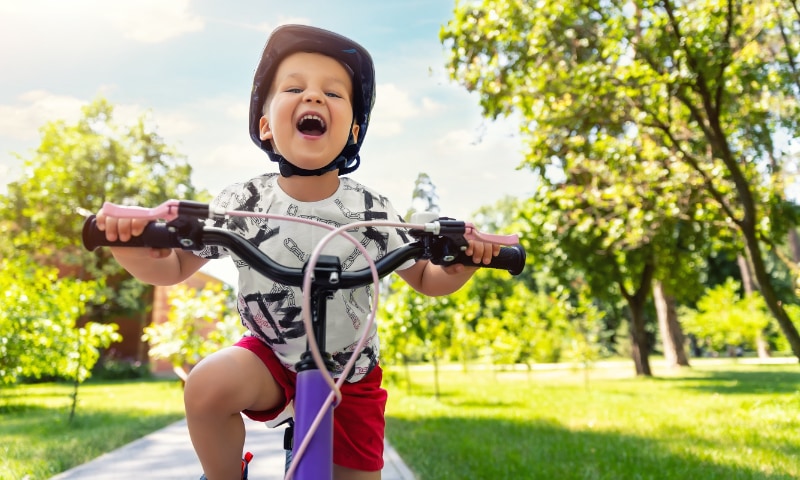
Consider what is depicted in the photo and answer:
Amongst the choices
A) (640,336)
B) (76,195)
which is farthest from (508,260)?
(76,195)

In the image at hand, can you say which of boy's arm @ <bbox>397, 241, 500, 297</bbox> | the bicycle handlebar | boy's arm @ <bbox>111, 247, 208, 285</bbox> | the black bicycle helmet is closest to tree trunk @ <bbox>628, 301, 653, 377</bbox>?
boy's arm @ <bbox>397, 241, 500, 297</bbox>

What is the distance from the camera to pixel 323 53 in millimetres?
2197

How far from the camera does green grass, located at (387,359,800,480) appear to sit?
4895mm

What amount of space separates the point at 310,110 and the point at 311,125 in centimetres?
5

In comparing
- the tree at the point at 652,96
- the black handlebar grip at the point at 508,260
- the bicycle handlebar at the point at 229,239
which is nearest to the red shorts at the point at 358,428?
the bicycle handlebar at the point at 229,239

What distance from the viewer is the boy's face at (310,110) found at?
2.08 m

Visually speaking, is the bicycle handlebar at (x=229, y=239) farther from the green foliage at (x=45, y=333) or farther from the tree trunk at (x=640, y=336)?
the tree trunk at (x=640, y=336)

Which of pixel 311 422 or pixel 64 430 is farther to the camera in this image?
pixel 64 430

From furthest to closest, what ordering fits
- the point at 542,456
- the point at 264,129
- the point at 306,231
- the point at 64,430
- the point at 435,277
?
the point at 64,430 → the point at 542,456 → the point at 264,129 → the point at 435,277 → the point at 306,231

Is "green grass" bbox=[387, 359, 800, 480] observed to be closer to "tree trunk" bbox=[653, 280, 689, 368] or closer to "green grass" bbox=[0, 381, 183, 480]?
"green grass" bbox=[0, 381, 183, 480]

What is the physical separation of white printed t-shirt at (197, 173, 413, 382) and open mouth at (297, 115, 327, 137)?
0.27m

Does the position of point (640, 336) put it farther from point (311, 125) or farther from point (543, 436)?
point (311, 125)

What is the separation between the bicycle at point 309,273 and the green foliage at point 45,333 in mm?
8168

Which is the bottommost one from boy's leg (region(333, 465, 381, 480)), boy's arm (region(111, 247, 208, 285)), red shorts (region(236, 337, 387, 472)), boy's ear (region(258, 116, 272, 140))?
boy's leg (region(333, 465, 381, 480))
